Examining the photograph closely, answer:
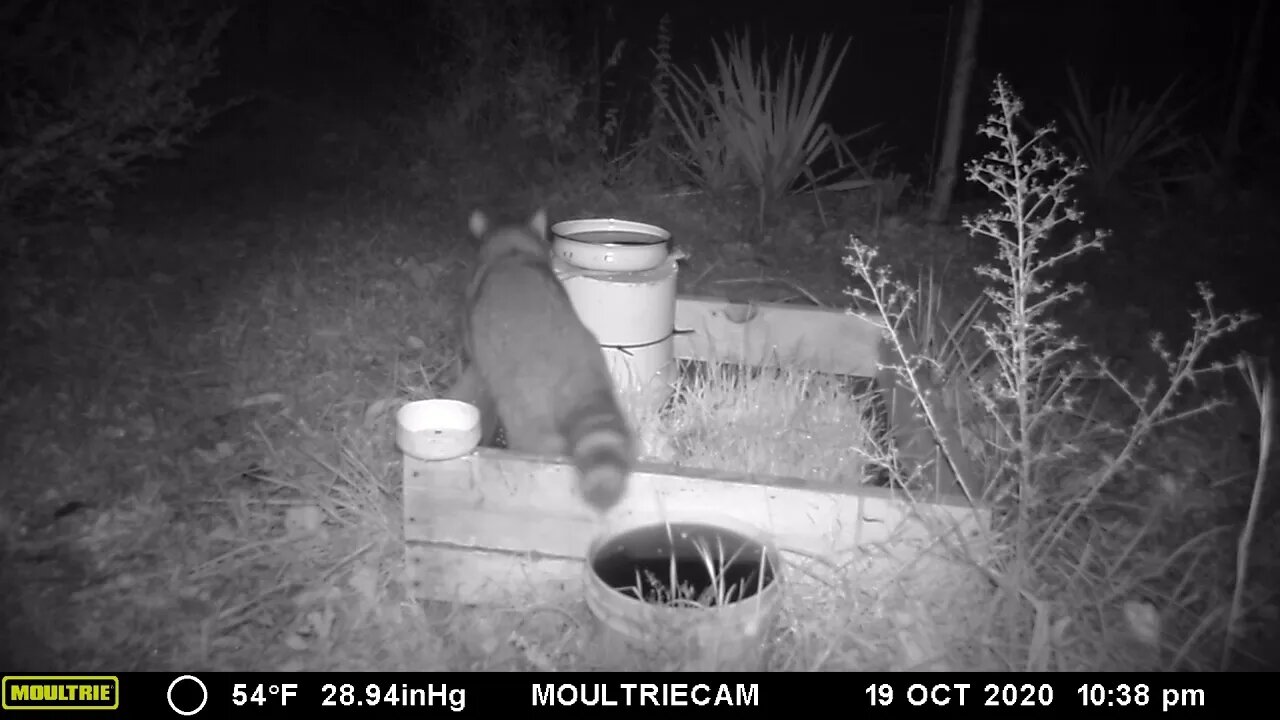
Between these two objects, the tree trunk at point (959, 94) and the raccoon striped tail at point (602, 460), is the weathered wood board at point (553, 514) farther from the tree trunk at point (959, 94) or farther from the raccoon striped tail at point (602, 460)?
the tree trunk at point (959, 94)

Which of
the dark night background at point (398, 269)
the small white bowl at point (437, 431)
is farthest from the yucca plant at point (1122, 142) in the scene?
the small white bowl at point (437, 431)

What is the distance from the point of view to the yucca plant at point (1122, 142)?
475 cm

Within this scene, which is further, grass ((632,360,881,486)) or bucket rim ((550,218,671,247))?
bucket rim ((550,218,671,247))

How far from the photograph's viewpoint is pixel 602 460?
6.24 ft

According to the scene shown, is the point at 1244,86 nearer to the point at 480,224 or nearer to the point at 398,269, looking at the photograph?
the point at 480,224

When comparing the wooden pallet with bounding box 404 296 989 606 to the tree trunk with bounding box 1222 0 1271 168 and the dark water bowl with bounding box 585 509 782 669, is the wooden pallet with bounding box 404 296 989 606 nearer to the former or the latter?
the dark water bowl with bounding box 585 509 782 669

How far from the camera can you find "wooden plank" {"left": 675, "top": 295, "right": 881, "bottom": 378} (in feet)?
9.59

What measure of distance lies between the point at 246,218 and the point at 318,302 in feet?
4.27

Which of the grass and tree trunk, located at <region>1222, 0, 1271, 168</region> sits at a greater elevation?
tree trunk, located at <region>1222, 0, 1271, 168</region>

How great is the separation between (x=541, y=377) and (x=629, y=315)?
39 cm

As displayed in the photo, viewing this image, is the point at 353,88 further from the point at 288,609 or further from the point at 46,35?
the point at 288,609
